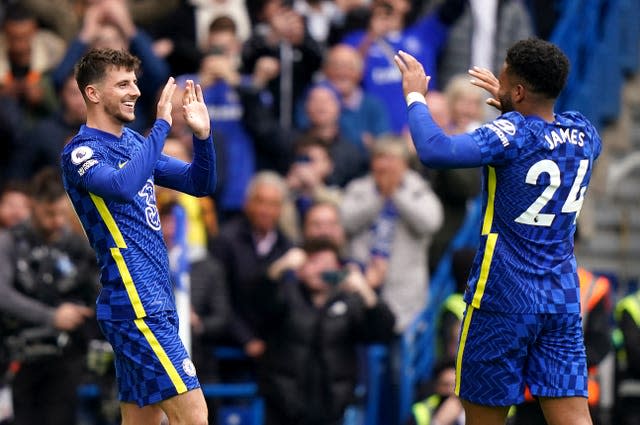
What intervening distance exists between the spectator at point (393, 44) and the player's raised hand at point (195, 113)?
6.10 meters

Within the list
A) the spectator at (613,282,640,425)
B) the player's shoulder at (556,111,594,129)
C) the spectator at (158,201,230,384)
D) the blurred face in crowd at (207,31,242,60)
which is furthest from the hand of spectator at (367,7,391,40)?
the player's shoulder at (556,111,594,129)

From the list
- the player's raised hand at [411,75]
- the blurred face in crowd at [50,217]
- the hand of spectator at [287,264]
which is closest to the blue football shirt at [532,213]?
the player's raised hand at [411,75]

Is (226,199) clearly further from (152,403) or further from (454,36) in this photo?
(152,403)

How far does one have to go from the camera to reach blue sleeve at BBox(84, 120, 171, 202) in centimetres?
774

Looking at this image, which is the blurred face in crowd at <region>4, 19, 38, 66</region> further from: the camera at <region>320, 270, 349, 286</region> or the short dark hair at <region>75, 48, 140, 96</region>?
the short dark hair at <region>75, 48, 140, 96</region>

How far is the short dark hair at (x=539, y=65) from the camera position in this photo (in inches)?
309

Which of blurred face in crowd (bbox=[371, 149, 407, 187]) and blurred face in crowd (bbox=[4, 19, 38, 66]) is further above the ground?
blurred face in crowd (bbox=[4, 19, 38, 66])

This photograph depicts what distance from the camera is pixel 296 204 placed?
13.2m

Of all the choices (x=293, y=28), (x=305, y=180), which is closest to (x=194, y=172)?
(x=305, y=180)

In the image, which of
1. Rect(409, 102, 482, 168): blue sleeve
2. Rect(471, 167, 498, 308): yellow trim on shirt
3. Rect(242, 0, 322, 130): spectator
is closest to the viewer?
Rect(409, 102, 482, 168): blue sleeve

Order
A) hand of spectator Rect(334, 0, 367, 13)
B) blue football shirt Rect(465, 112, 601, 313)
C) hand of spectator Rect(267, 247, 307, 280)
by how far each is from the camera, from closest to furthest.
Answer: blue football shirt Rect(465, 112, 601, 313)
hand of spectator Rect(267, 247, 307, 280)
hand of spectator Rect(334, 0, 367, 13)

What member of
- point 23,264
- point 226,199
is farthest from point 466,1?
point 23,264

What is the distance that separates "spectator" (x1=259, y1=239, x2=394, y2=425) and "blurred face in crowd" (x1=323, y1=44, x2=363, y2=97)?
226 centimetres

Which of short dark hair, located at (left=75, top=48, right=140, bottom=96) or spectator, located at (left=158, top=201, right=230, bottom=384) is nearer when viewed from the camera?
short dark hair, located at (left=75, top=48, right=140, bottom=96)
